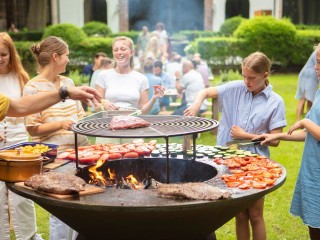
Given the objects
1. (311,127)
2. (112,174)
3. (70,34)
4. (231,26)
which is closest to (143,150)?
(112,174)

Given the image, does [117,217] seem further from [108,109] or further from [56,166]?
[108,109]

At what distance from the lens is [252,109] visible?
4.42m

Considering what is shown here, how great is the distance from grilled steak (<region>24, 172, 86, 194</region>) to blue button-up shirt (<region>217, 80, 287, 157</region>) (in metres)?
1.60

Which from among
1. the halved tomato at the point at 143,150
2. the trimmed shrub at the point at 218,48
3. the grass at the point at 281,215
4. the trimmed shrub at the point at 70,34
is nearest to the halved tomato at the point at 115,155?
the halved tomato at the point at 143,150

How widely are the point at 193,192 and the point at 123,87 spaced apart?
8.37ft

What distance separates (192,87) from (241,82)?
18.8ft

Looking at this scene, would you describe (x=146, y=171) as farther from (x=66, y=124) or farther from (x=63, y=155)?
(x=66, y=124)

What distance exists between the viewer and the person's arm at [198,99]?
4.46 metres

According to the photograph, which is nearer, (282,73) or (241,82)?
(241,82)

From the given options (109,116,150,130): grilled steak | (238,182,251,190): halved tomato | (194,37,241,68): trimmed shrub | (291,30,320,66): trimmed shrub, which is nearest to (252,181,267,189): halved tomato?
(238,182,251,190): halved tomato

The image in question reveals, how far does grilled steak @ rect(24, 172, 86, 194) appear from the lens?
3.28 metres

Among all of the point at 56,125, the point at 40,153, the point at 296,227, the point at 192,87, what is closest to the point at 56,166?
the point at 40,153

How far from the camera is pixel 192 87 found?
10289mm

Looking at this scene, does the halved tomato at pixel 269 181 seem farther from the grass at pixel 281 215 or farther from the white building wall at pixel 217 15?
the white building wall at pixel 217 15
